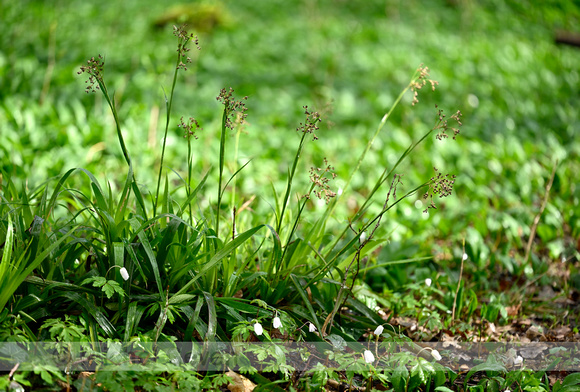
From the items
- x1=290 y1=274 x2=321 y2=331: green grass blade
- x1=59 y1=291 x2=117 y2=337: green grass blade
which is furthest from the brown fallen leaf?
x1=59 y1=291 x2=117 y2=337: green grass blade

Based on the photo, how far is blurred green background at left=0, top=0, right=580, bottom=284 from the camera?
3428mm

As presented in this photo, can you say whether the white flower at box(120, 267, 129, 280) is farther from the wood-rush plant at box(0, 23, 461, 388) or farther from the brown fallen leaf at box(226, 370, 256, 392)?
the brown fallen leaf at box(226, 370, 256, 392)

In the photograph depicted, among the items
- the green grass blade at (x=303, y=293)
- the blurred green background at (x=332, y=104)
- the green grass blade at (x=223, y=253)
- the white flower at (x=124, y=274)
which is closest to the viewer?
the white flower at (x=124, y=274)

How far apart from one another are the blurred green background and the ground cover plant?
0.03m

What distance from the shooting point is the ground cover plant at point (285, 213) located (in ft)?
5.36

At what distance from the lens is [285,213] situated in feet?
7.48

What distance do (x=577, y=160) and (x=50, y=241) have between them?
14.9 ft

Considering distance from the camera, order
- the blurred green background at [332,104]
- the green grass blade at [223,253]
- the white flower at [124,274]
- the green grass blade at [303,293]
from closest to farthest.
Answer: the white flower at [124,274] → the green grass blade at [223,253] → the green grass blade at [303,293] → the blurred green background at [332,104]

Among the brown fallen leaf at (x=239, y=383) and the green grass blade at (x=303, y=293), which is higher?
the green grass blade at (x=303, y=293)

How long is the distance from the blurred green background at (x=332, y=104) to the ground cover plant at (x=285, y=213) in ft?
0.11

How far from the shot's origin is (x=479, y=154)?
4457 millimetres

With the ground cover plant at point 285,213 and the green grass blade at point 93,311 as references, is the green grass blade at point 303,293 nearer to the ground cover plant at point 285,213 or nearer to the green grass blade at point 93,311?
the ground cover plant at point 285,213

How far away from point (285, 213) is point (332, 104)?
56 cm

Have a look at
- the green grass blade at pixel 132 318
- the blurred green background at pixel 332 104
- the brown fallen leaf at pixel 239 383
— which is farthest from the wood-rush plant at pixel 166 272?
the blurred green background at pixel 332 104
